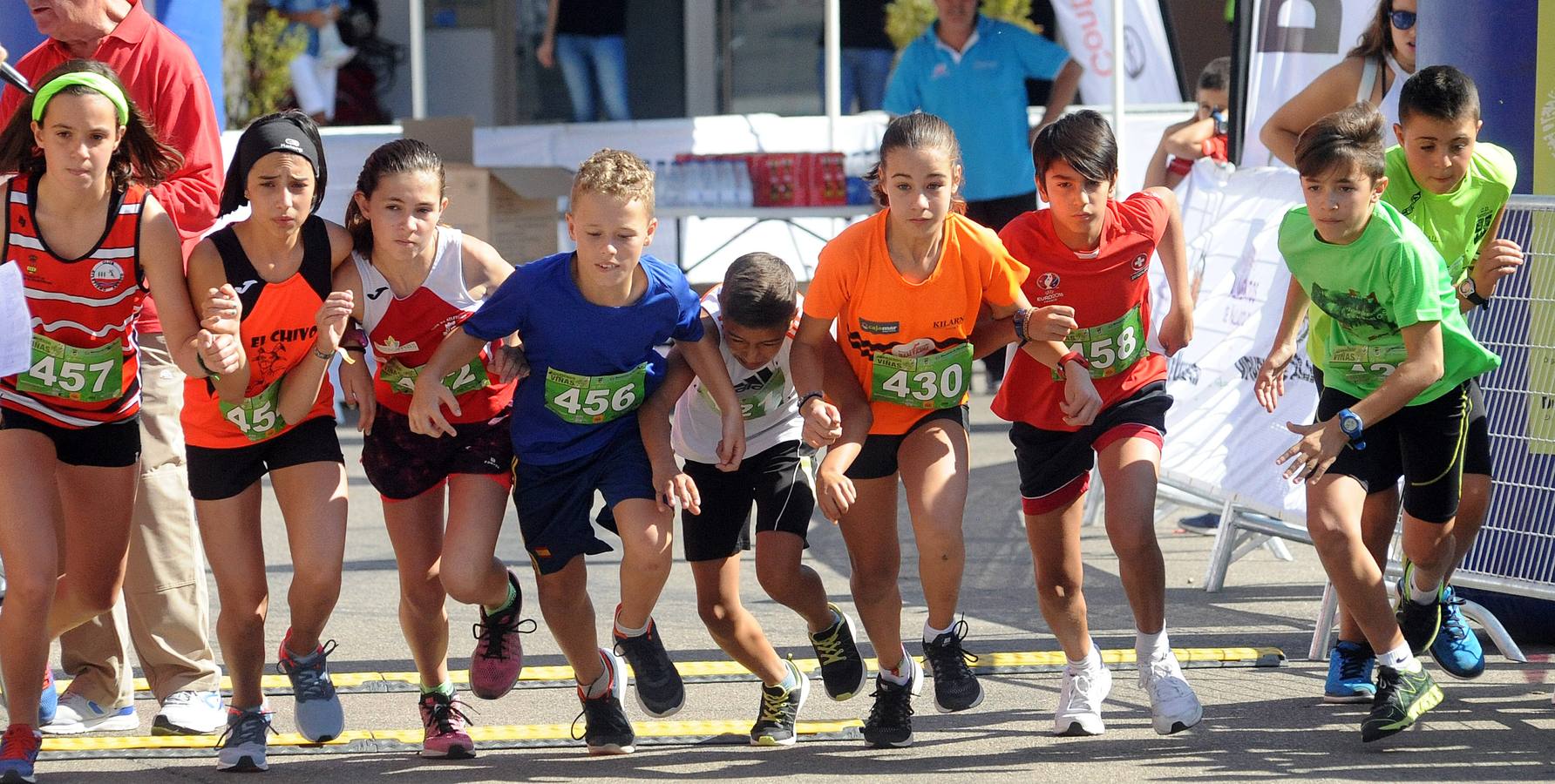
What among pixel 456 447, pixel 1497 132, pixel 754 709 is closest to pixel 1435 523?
pixel 1497 132

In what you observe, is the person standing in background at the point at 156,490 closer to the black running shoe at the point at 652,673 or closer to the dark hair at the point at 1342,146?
the black running shoe at the point at 652,673

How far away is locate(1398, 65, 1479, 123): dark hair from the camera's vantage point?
503cm

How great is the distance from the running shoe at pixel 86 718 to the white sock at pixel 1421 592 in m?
3.81

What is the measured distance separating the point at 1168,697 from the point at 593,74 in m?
13.0

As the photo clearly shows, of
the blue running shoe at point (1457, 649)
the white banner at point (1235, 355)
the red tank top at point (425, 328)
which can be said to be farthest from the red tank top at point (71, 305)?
the white banner at point (1235, 355)

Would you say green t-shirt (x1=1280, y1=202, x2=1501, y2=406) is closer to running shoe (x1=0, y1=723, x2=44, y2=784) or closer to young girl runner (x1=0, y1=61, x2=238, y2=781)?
young girl runner (x1=0, y1=61, x2=238, y2=781)

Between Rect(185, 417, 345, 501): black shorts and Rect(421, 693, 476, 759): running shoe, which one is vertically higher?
Rect(185, 417, 345, 501): black shorts

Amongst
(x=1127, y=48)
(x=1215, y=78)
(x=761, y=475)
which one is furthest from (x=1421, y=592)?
(x=1127, y=48)

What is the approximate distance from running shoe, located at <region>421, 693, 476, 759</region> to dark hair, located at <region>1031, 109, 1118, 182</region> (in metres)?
2.24

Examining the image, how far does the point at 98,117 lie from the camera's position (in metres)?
4.52

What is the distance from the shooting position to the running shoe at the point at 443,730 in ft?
15.9

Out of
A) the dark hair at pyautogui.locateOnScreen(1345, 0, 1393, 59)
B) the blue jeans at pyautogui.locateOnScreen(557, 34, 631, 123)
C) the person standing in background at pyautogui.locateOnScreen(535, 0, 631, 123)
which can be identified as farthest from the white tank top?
the blue jeans at pyautogui.locateOnScreen(557, 34, 631, 123)

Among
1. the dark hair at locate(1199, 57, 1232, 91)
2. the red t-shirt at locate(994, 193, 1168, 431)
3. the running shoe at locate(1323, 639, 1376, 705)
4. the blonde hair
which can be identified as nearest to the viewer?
the blonde hair

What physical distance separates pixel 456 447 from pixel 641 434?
521 millimetres
